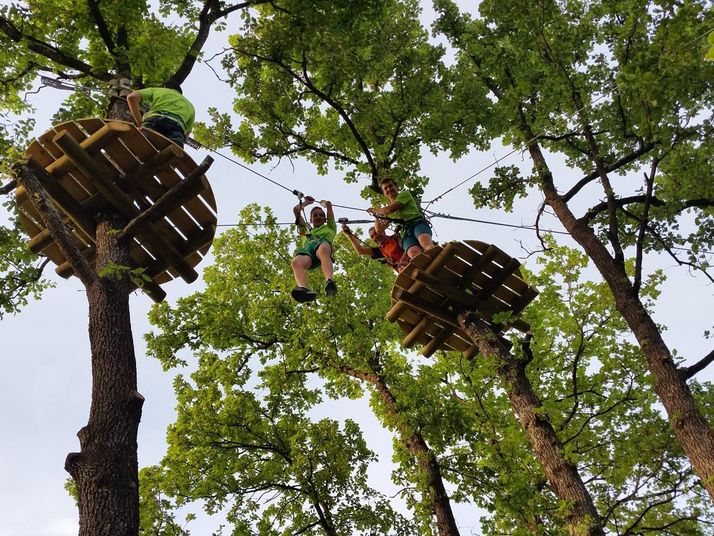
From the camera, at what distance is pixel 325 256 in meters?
8.07

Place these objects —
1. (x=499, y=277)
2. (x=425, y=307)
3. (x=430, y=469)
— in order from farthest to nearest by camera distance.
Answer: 1. (x=430, y=469)
2. (x=425, y=307)
3. (x=499, y=277)

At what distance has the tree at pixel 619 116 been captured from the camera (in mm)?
6340

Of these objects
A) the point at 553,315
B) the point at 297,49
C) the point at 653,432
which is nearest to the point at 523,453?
the point at 653,432

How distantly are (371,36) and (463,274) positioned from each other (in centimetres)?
511

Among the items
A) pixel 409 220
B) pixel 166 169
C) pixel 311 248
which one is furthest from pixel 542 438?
pixel 166 169

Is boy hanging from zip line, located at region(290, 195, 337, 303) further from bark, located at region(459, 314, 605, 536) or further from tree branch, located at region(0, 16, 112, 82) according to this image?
tree branch, located at region(0, 16, 112, 82)

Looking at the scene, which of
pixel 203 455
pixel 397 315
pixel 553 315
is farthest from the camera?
pixel 553 315

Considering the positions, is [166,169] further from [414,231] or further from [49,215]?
[414,231]

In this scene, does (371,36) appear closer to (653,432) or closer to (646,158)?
(646,158)

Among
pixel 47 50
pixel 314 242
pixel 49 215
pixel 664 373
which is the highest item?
pixel 47 50

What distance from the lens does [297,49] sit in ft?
26.6

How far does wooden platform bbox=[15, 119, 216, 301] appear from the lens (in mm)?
5469

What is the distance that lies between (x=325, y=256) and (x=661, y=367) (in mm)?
4598

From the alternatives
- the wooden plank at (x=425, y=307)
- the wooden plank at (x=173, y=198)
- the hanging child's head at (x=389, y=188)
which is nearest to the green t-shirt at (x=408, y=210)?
the hanging child's head at (x=389, y=188)
